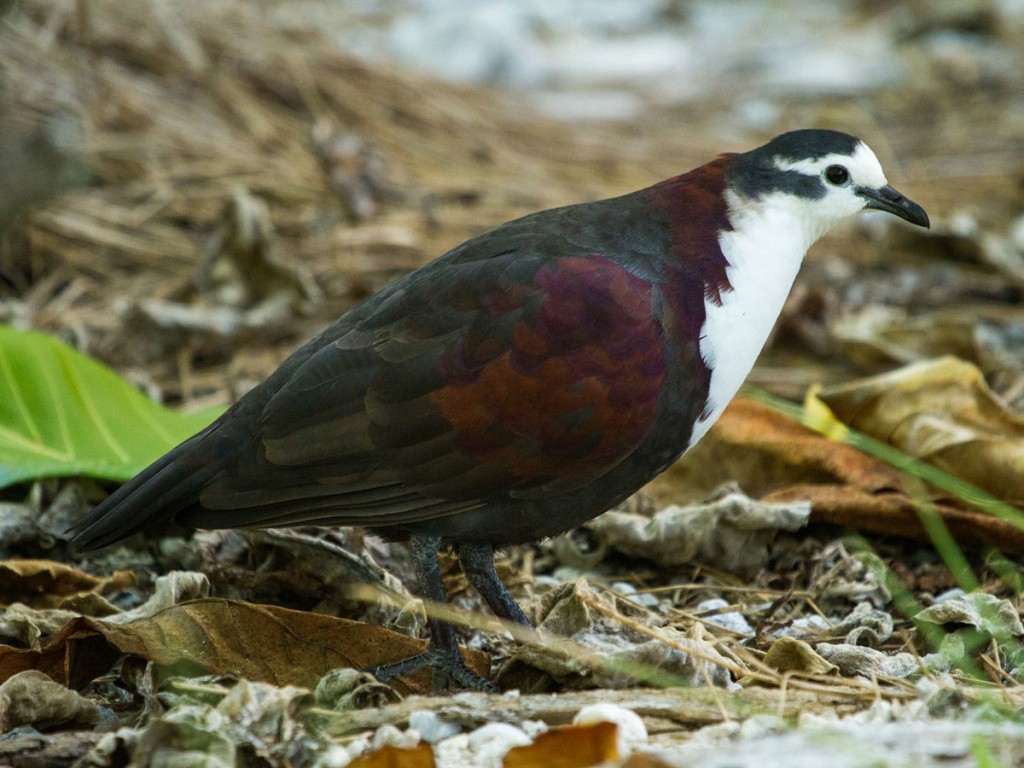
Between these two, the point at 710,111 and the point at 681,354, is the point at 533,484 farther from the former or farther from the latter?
the point at 710,111

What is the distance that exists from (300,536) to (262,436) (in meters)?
0.38

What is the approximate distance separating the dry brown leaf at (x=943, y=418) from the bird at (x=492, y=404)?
0.84 metres

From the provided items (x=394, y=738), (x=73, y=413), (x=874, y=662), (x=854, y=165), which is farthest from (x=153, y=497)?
(x=854, y=165)

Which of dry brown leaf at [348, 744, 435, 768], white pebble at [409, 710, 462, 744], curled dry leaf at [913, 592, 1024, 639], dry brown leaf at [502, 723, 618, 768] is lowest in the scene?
white pebble at [409, 710, 462, 744]

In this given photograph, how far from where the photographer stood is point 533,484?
9.50 ft

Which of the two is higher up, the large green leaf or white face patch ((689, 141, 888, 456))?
white face patch ((689, 141, 888, 456))

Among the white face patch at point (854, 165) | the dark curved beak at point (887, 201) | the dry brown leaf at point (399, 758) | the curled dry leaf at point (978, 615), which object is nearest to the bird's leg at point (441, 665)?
the dry brown leaf at point (399, 758)

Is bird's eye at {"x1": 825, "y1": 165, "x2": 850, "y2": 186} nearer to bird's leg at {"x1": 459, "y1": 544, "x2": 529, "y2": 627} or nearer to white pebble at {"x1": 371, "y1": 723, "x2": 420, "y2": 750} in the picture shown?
bird's leg at {"x1": 459, "y1": 544, "x2": 529, "y2": 627}

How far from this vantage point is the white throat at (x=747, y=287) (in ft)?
9.71

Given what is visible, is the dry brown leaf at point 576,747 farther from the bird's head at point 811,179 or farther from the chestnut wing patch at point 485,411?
the bird's head at point 811,179

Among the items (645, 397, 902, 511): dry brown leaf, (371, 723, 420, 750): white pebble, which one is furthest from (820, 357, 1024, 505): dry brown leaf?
(371, 723, 420, 750): white pebble

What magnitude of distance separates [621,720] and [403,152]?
4658mm

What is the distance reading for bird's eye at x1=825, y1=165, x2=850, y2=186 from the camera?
3.19 meters

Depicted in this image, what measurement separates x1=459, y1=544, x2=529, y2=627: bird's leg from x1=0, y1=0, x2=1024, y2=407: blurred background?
1579 mm
